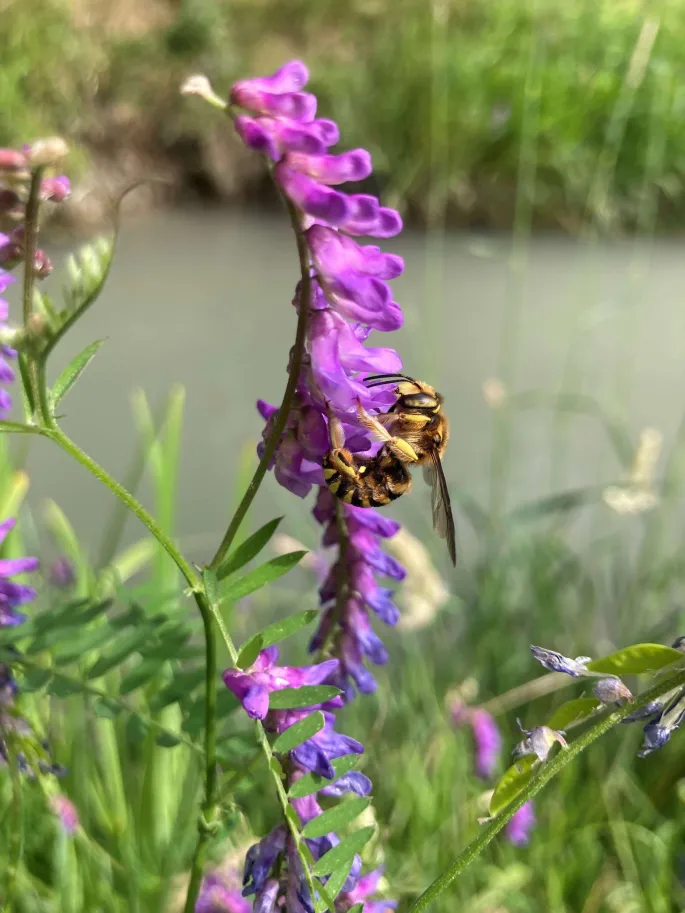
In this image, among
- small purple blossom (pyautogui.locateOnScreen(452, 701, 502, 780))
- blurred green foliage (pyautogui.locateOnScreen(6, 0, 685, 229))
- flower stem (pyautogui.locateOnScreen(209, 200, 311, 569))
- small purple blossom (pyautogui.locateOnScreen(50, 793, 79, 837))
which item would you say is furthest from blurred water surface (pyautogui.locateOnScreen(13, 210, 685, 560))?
flower stem (pyautogui.locateOnScreen(209, 200, 311, 569))

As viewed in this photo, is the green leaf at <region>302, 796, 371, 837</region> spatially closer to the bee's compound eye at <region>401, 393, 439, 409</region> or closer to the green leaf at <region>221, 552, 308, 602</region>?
the green leaf at <region>221, 552, 308, 602</region>

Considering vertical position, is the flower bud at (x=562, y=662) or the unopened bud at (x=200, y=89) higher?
the unopened bud at (x=200, y=89)

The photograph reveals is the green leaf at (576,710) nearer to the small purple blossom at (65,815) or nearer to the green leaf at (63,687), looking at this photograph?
the green leaf at (63,687)

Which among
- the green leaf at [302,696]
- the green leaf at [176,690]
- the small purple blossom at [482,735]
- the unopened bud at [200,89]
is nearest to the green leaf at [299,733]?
the green leaf at [302,696]

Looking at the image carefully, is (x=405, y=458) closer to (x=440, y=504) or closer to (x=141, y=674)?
(x=440, y=504)

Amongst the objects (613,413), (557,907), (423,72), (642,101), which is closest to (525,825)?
(557,907)

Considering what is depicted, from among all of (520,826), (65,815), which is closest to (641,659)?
(65,815)

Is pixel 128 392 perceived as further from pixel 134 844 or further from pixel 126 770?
pixel 134 844
